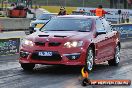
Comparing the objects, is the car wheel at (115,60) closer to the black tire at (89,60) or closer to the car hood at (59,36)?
the black tire at (89,60)

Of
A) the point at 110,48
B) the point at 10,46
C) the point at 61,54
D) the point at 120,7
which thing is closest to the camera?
the point at 61,54

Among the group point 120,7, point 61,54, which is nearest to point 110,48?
point 61,54

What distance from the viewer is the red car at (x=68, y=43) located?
11.7m

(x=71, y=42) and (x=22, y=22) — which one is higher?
(x=71, y=42)

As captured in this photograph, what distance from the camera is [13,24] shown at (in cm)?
3569

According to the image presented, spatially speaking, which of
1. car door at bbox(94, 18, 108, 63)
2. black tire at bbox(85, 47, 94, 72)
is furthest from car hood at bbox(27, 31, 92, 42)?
car door at bbox(94, 18, 108, 63)

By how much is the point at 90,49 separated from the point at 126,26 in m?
18.0

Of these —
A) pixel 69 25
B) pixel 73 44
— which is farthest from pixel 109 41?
pixel 73 44

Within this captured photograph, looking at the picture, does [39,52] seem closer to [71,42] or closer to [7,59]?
[71,42]

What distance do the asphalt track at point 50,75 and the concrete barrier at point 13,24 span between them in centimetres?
1999

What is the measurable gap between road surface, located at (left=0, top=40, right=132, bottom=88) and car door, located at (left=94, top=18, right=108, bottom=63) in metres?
0.39

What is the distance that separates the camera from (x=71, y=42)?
11.8 metres

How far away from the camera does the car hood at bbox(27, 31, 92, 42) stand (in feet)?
38.9

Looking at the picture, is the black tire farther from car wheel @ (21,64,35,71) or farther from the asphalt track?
car wheel @ (21,64,35,71)
